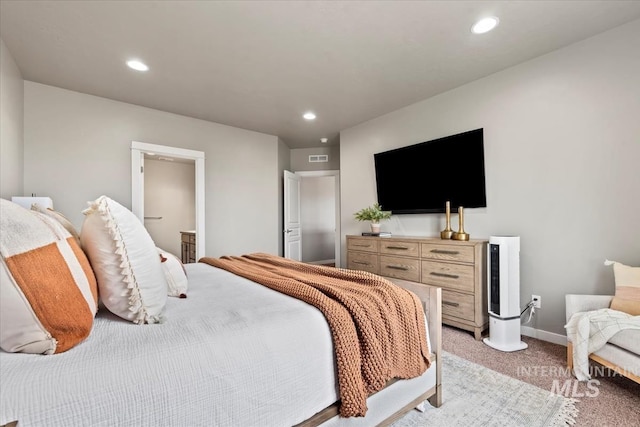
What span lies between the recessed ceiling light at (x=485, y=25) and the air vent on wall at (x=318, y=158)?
3.64m

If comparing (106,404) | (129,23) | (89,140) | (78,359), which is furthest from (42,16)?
(106,404)

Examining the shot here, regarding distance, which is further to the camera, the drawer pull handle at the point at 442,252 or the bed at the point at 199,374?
the drawer pull handle at the point at 442,252

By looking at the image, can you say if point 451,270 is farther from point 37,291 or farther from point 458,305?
point 37,291

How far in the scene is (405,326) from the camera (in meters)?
1.30

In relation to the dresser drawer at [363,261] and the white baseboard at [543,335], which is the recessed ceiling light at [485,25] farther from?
the white baseboard at [543,335]

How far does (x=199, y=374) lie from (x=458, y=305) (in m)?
2.53

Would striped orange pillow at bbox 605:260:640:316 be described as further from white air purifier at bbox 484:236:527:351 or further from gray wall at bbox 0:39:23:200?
gray wall at bbox 0:39:23:200

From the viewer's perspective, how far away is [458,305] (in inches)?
106

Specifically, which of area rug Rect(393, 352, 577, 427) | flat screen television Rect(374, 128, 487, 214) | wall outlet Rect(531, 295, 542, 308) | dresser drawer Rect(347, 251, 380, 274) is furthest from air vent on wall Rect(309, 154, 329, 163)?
area rug Rect(393, 352, 577, 427)

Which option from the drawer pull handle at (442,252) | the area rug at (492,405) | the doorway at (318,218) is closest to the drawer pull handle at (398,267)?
the drawer pull handle at (442,252)

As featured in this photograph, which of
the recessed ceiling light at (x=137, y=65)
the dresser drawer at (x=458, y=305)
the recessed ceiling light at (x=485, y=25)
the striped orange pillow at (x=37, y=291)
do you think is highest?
the recessed ceiling light at (x=137, y=65)

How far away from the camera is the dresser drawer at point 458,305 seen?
2594 millimetres

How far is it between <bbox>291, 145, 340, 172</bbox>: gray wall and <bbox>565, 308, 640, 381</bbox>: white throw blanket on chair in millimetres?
4342

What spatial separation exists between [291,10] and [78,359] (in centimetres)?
220
